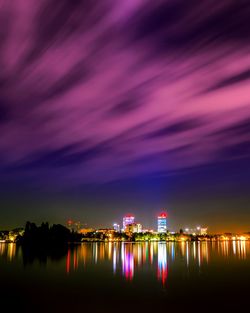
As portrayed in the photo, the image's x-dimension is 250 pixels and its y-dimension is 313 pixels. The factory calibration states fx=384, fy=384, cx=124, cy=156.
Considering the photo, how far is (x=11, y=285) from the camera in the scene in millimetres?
43500

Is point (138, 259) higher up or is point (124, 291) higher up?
point (124, 291)

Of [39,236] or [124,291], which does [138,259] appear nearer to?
[124,291]

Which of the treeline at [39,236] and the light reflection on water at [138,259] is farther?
the treeline at [39,236]

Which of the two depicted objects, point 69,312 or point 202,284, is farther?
point 202,284

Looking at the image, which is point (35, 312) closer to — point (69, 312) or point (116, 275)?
point (69, 312)

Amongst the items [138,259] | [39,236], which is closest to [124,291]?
[138,259]

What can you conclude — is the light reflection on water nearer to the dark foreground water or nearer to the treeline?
the dark foreground water

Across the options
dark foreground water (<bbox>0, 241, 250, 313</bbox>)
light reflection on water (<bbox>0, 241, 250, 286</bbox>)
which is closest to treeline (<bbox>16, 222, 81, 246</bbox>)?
light reflection on water (<bbox>0, 241, 250, 286</bbox>)

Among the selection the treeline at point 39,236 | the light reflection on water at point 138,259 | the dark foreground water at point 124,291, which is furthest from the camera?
the treeline at point 39,236

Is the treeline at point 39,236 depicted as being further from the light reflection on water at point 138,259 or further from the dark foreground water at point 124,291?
the dark foreground water at point 124,291

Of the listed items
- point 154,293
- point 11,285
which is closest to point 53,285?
point 11,285

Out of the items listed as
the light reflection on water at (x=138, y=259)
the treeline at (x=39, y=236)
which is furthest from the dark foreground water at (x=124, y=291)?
the treeline at (x=39, y=236)

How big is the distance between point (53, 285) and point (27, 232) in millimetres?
134765

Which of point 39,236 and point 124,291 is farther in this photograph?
point 39,236
